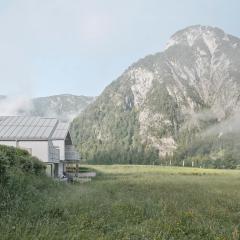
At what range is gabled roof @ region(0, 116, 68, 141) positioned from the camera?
53438mm

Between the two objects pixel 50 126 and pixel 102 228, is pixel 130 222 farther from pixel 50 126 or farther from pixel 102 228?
pixel 50 126

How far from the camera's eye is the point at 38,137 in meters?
53.1

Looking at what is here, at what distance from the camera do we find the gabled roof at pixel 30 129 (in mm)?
53438

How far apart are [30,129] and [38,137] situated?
10.1ft

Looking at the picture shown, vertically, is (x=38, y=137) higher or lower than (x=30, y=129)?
lower

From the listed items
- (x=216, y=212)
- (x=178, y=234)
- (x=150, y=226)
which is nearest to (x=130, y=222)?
(x=150, y=226)

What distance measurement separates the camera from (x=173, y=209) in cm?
1906

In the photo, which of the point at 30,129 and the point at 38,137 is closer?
the point at 38,137

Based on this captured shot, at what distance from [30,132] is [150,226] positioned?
139ft

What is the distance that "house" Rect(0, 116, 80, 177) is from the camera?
52.5m

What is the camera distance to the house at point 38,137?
52.5 m

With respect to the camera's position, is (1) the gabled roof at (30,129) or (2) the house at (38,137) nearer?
(2) the house at (38,137)

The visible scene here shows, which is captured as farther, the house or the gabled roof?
the gabled roof

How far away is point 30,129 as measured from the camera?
55.6 meters
